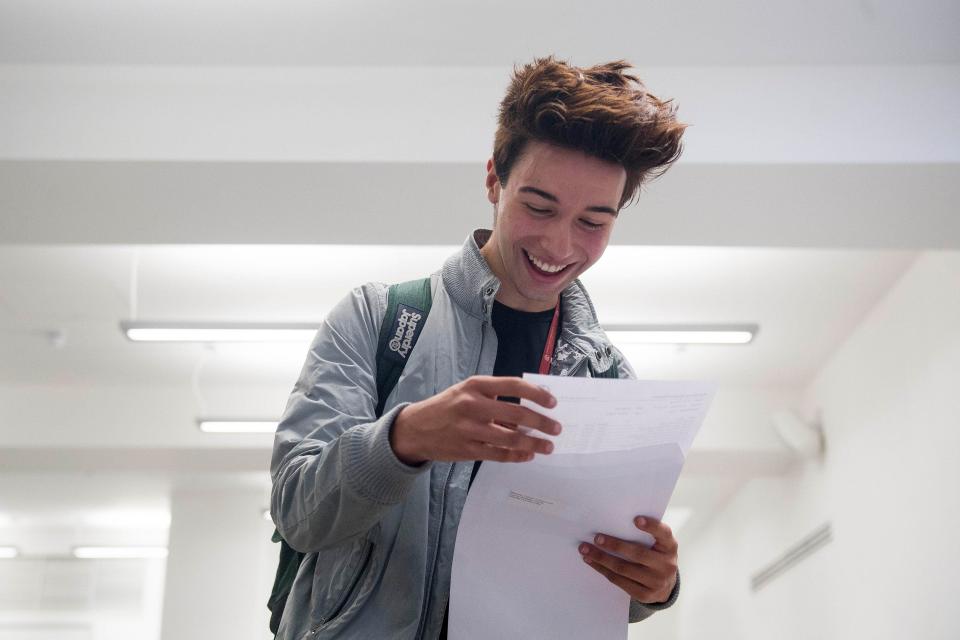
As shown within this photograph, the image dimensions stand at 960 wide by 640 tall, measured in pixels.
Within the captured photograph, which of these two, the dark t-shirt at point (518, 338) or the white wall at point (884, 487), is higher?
the white wall at point (884, 487)

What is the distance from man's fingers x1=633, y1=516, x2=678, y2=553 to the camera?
121 cm

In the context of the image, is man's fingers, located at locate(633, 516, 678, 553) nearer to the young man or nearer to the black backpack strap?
the young man

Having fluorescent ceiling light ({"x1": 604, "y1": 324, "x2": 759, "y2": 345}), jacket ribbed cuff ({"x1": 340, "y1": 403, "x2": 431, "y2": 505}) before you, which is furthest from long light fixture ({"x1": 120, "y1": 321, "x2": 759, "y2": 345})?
jacket ribbed cuff ({"x1": 340, "y1": 403, "x2": 431, "y2": 505})

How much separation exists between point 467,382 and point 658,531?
0.36 m

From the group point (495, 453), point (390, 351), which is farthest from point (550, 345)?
point (495, 453)

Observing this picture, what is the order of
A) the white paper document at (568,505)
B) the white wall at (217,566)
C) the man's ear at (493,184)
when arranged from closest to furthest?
the white paper document at (568,505)
the man's ear at (493,184)
the white wall at (217,566)

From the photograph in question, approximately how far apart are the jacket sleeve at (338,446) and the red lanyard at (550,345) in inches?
9.7

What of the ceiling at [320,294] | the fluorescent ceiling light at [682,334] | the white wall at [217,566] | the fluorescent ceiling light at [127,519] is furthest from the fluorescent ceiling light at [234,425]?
the fluorescent ceiling light at [127,519]

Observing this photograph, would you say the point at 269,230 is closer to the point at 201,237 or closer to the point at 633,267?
the point at 201,237

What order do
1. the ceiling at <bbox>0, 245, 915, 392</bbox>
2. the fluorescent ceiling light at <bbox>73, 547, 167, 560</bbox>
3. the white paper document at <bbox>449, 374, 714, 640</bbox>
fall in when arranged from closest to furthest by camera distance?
the white paper document at <bbox>449, 374, 714, 640</bbox> < the ceiling at <bbox>0, 245, 915, 392</bbox> < the fluorescent ceiling light at <bbox>73, 547, 167, 560</bbox>

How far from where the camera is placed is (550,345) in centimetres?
147

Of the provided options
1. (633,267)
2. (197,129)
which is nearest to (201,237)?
(197,129)

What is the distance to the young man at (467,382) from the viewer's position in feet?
3.47

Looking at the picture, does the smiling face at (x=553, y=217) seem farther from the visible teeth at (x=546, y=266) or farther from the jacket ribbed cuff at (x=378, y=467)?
the jacket ribbed cuff at (x=378, y=467)
